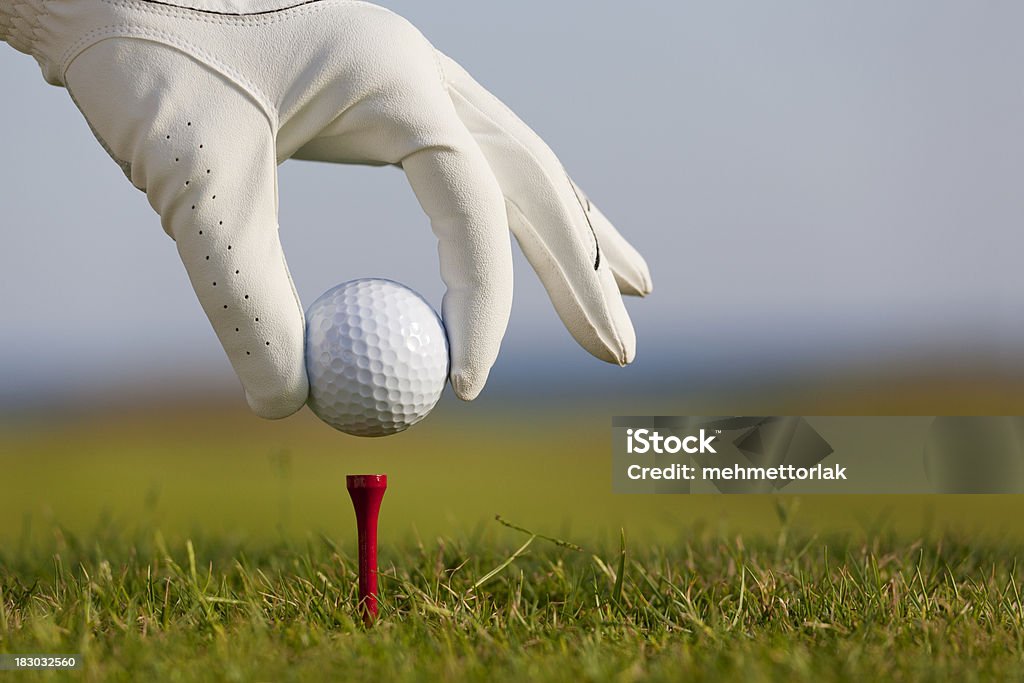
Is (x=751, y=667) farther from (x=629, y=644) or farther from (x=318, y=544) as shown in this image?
(x=318, y=544)

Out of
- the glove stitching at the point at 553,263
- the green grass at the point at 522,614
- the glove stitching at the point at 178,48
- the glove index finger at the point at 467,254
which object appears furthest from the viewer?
the glove stitching at the point at 553,263

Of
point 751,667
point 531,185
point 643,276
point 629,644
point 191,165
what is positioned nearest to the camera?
point 751,667

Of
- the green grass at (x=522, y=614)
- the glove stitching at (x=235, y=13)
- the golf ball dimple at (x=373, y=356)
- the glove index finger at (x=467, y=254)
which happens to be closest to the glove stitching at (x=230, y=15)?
the glove stitching at (x=235, y=13)

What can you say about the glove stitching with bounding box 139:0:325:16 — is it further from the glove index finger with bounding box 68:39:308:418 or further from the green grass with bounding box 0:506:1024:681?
the green grass with bounding box 0:506:1024:681

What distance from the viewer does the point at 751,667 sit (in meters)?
1.37

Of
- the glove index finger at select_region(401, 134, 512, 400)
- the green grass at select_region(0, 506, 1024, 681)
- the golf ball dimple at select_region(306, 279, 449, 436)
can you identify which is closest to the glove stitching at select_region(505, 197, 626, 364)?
the glove index finger at select_region(401, 134, 512, 400)

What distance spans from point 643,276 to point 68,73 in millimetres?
1415

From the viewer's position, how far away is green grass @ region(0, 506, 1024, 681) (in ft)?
4.73

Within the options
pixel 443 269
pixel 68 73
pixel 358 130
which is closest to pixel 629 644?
pixel 443 269

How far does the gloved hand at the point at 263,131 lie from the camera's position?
6.07 ft

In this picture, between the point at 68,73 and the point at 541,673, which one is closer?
the point at 541,673

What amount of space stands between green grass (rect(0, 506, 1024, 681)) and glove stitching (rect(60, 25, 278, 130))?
977 millimetres

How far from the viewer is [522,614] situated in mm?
1962

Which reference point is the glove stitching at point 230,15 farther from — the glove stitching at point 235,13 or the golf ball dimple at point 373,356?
the golf ball dimple at point 373,356
